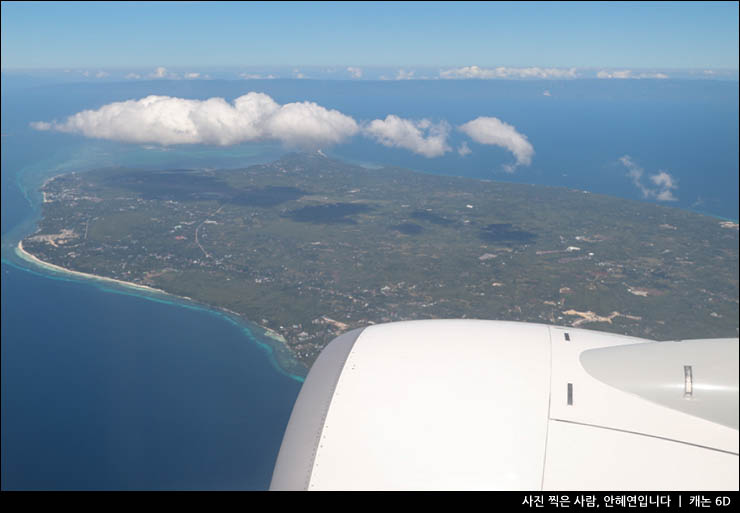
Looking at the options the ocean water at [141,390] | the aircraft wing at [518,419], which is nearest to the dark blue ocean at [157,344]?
the ocean water at [141,390]

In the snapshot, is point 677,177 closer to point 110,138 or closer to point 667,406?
point 667,406

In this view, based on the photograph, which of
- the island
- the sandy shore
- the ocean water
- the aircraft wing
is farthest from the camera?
the sandy shore

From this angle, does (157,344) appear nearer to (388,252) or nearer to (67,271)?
(67,271)

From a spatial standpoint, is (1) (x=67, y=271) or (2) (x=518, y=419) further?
(1) (x=67, y=271)

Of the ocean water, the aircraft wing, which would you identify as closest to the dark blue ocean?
the ocean water

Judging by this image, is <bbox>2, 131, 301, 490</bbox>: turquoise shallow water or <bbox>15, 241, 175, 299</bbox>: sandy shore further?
<bbox>15, 241, 175, 299</bbox>: sandy shore

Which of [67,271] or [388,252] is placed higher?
[388,252]

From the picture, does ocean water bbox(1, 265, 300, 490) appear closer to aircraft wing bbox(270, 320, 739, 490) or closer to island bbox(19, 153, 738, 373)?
island bbox(19, 153, 738, 373)

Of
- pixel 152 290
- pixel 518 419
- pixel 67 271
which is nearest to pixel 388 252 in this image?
pixel 152 290

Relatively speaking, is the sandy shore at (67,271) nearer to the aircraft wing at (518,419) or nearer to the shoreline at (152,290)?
the shoreline at (152,290)
